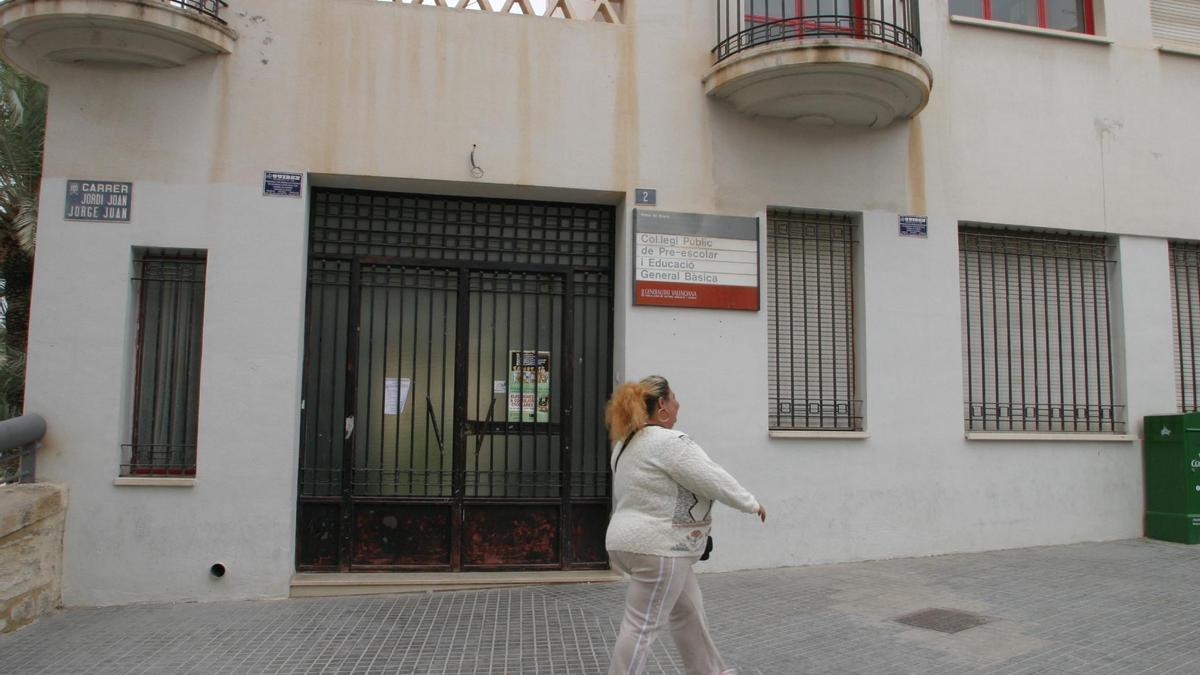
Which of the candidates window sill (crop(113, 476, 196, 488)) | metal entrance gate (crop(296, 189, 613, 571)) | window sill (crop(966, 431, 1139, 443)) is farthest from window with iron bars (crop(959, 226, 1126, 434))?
window sill (crop(113, 476, 196, 488))

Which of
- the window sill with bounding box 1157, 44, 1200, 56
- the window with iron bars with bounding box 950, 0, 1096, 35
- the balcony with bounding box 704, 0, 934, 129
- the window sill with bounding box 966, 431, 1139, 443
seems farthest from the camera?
the window sill with bounding box 1157, 44, 1200, 56

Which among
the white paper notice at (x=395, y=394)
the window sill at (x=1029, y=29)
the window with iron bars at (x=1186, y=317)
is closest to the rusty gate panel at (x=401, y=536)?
the white paper notice at (x=395, y=394)

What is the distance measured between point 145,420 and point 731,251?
4.97m

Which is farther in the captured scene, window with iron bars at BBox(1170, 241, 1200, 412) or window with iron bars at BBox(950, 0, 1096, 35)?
window with iron bars at BBox(1170, 241, 1200, 412)

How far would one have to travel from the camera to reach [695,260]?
7.28 meters

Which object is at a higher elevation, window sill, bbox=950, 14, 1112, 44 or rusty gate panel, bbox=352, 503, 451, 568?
window sill, bbox=950, 14, 1112, 44

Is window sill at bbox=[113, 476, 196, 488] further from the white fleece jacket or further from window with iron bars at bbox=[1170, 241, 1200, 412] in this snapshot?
window with iron bars at bbox=[1170, 241, 1200, 412]

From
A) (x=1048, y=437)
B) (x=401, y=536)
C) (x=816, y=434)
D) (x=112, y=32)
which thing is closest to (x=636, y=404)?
(x=401, y=536)

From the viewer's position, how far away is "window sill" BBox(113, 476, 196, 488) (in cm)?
639

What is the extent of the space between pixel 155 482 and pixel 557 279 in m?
3.52

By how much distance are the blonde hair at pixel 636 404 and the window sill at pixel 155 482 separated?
13.0 feet

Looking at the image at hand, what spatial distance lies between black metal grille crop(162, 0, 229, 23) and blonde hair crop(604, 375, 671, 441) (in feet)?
15.7

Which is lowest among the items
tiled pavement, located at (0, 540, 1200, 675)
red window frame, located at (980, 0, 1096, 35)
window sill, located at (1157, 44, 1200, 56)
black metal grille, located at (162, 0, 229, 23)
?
tiled pavement, located at (0, 540, 1200, 675)

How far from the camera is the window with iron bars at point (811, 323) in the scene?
25.1 feet
